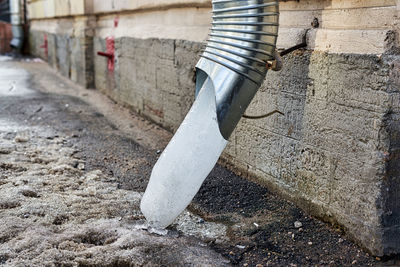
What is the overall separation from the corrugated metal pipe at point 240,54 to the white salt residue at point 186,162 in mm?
87

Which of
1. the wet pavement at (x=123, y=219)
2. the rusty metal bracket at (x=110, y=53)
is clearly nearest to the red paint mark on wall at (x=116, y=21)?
the rusty metal bracket at (x=110, y=53)

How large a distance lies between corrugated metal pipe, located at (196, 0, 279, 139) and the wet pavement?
679 mm

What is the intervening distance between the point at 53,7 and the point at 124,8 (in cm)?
508

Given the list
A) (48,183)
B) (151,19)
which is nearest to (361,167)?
(48,183)

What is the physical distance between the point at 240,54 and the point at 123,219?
1.27 m

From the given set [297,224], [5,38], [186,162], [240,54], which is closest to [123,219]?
[186,162]

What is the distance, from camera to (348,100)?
8.70 ft

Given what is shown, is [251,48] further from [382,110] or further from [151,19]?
[151,19]

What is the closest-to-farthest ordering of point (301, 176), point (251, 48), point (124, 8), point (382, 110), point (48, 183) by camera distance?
point (382, 110)
point (251, 48)
point (301, 176)
point (48, 183)
point (124, 8)

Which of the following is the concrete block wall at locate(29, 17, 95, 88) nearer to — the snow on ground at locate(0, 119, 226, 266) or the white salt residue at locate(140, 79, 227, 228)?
the snow on ground at locate(0, 119, 226, 266)

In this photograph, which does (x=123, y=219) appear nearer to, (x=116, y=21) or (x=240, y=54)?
(x=240, y=54)

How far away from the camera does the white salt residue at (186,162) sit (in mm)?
2652

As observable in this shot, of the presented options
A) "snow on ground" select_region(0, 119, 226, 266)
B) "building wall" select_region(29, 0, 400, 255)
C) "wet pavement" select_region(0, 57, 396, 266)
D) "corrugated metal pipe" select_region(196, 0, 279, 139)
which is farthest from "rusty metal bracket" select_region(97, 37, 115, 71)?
"corrugated metal pipe" select_region(196, 0, 279, 139)

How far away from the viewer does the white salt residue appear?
2652 millimetres
